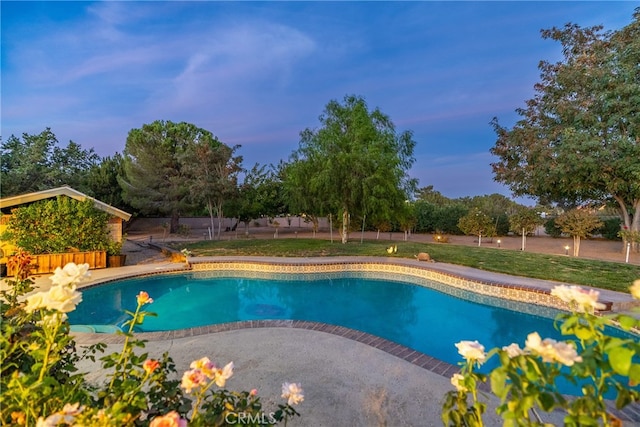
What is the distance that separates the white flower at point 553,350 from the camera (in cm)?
93

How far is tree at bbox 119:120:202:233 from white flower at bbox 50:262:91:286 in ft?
63.9

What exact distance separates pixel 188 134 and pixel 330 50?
11.8m

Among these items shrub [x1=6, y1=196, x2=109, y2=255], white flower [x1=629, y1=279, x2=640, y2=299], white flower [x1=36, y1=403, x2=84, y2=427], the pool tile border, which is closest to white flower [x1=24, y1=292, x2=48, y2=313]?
white flower [x1=36, y1=403, x2=84, y2=427]

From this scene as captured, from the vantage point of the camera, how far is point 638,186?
12.3m

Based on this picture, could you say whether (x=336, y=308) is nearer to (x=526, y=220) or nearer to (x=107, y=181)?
(x=526, y=220)

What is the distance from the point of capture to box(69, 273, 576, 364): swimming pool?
6.26 meters

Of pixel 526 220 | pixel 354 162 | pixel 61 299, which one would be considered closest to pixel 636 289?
pixel 61 299

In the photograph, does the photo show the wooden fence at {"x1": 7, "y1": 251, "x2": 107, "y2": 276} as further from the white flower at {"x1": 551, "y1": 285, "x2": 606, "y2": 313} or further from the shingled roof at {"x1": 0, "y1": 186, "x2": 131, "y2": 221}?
the white flower at {"x1": 551, "y1": 285, "x2": 606, "y2": 313}

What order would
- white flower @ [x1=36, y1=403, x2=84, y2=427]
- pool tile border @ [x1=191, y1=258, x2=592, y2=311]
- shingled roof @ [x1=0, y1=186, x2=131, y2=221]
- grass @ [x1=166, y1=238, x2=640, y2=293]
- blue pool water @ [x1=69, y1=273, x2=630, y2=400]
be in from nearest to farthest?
white flower @ [x1=36, y1=403, x2=84, y2=427]
blue pool water @ [x1=69, y1=273, x2=630, y2=400]
grass @ [x1=166, y1=238, x2=640, y2=293]
pool tile border @ [x1=191, y1=258, x2=592, y2=311]
shingled roof @ [x1=0, y1=186, x2=131, y2=221]

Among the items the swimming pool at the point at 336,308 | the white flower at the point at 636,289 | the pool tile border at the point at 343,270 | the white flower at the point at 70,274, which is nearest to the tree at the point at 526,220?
the pool tile border at the point at 343,270

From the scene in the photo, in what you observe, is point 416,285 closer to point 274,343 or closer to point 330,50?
point 274,343

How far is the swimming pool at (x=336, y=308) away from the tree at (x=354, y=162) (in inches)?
191

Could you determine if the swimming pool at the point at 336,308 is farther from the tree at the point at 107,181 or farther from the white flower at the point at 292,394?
the tree at the point at 107,181

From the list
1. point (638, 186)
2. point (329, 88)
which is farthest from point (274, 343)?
point (329, 88)
